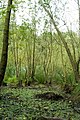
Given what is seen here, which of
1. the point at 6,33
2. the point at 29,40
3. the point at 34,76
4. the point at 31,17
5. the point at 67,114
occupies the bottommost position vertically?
the point at 67,114

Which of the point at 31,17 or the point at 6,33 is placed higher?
the point at 31,17

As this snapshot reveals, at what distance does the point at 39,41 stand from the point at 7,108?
13.0 meters

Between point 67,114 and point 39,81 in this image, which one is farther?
point 39,81

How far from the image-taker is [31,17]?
19.3m

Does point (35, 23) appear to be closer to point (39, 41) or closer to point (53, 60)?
point (39, 41)

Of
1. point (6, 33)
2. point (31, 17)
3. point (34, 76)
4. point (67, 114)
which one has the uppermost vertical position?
point (31, 17)

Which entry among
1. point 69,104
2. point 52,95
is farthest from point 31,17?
point 69,104

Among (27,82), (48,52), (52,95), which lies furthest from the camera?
(48,52)

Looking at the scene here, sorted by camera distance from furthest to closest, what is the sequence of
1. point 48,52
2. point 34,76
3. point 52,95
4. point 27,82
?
1. point 48,52
2. point 34,76
3. point 27,82
4. point 52,95

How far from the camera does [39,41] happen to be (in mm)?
20906

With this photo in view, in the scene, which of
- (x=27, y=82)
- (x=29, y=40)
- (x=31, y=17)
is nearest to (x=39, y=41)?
(x=29, y=40)

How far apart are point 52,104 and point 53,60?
13755 mm

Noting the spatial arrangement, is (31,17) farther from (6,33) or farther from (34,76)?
(6,33)

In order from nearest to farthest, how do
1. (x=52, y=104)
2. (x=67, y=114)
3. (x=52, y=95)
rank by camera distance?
1. (x=67, y=114)
2. (x=52, y=104)
3. (x=52, y=95)
